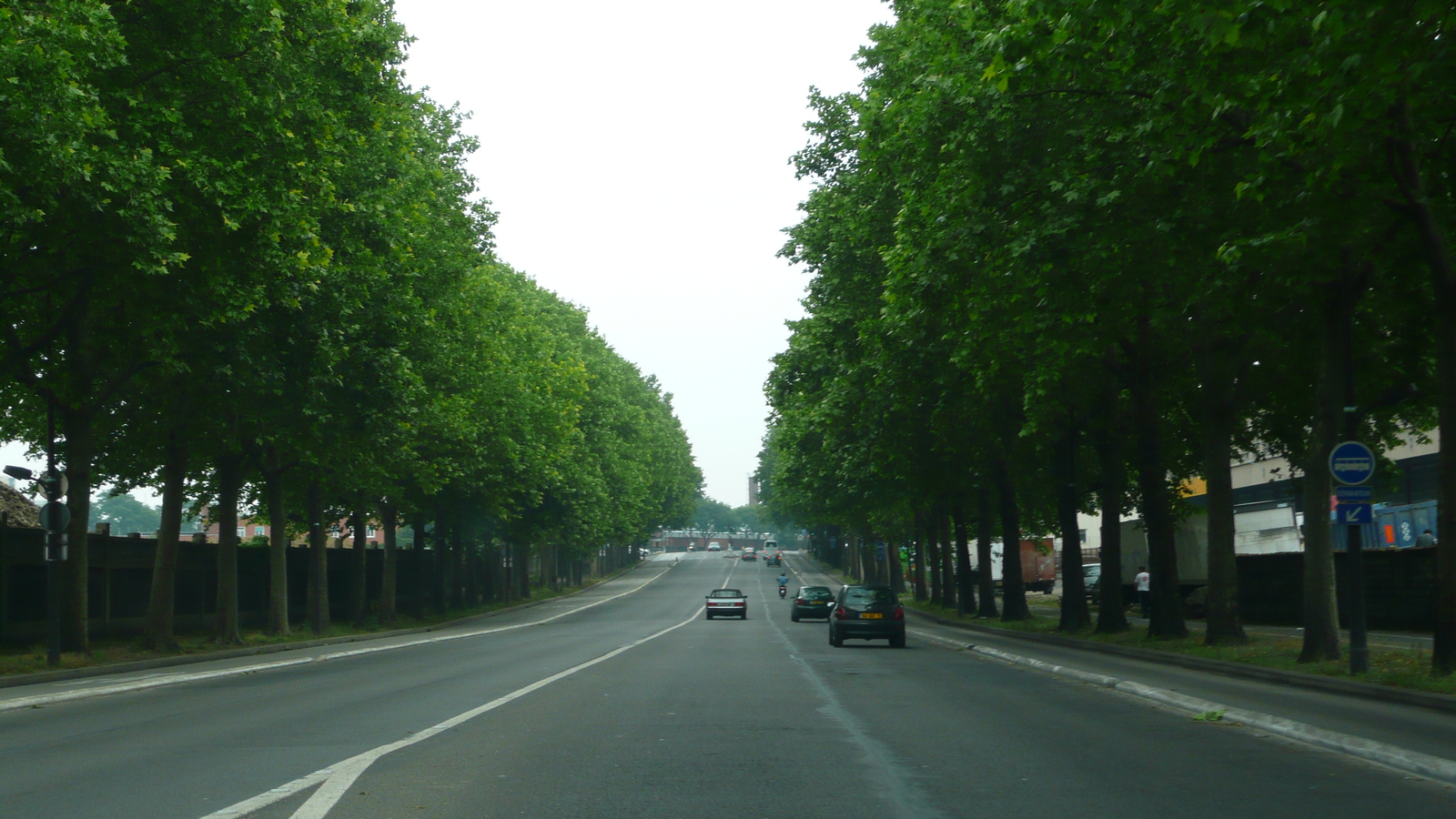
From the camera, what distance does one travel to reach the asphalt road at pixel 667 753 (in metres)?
8.13

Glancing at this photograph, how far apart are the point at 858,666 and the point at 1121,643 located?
7.79 metres

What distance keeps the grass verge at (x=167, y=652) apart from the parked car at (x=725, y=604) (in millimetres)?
10310

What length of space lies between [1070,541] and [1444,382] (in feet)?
57.9

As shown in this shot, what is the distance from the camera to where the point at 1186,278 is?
19.8m

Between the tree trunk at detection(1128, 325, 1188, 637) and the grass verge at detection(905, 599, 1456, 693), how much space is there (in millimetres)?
513

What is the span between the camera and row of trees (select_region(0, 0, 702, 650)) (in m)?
18.8

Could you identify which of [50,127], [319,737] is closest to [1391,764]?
[319,737]

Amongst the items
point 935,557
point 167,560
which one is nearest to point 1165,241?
point 167,560

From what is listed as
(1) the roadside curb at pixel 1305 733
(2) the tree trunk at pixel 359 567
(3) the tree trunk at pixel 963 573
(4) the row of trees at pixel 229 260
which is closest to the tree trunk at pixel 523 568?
(2) the tree trunk at pixel 359 567

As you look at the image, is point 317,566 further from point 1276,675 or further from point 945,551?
point 1276,675

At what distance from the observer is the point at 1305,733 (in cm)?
1173

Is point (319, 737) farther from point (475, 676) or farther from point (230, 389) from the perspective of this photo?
point (230, 389)

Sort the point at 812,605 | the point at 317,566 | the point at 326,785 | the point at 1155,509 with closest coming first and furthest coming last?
the point at 326,785
the point at 1155,509
the point at 317,566
the point at 812,605

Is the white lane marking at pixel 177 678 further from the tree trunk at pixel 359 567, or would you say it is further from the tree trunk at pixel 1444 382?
the tree trunk at pixel 1444 382
